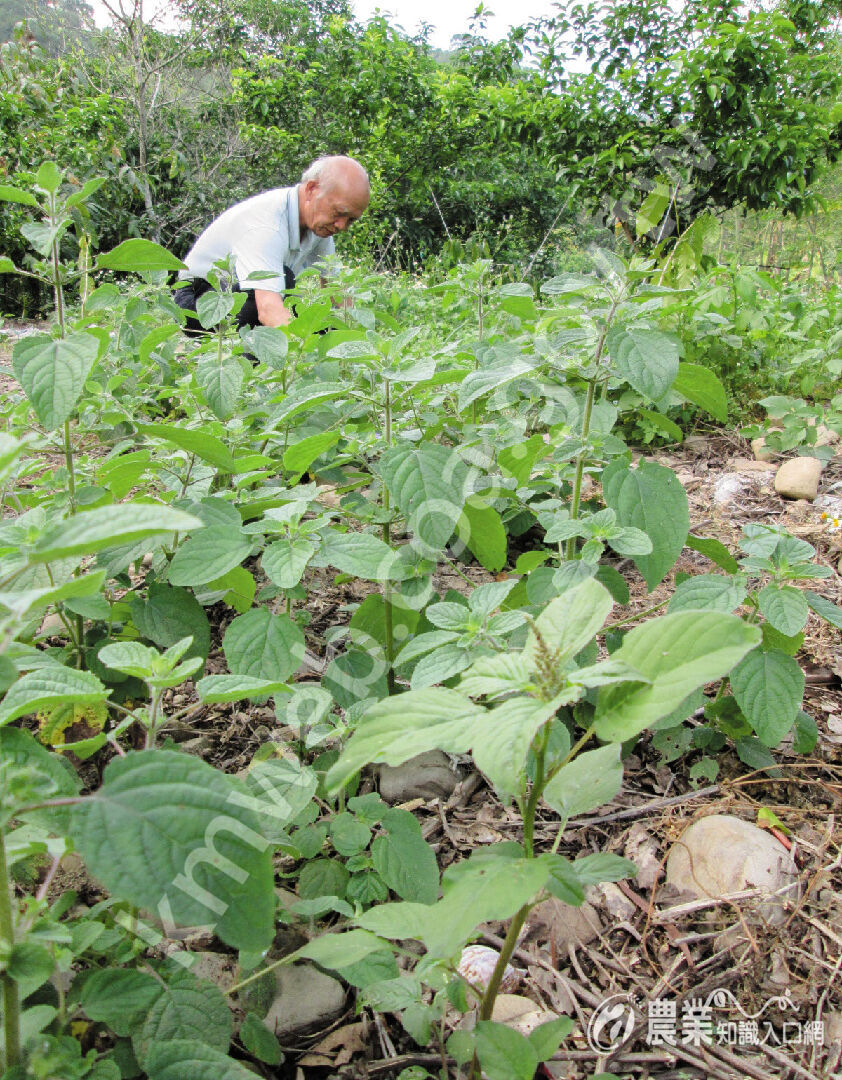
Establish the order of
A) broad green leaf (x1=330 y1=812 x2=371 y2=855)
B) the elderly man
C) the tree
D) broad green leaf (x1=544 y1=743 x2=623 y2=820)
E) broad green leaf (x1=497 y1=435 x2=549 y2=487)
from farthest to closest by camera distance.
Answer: the tree
the elderly man
broad green leaf (x1=497 y1=435 x2=549 y2=487)
broad green leaf (x1=330 y1=812 x2=371 y2=855)
broad green leaf (x1=544 y1=743 x2=623 y2=820)

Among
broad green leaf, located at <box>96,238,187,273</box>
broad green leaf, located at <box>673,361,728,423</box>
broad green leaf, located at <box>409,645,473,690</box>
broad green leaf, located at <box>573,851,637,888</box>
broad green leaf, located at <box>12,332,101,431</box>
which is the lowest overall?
broad green leaf, located at <box>573,851,637,888</box>

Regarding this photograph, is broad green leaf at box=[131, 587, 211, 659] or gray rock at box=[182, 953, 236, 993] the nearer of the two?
gray rock at box=[182, 953, 236, 993]

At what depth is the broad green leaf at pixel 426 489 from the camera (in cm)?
121

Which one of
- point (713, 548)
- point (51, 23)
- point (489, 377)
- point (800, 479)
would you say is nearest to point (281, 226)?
point (800, 479)

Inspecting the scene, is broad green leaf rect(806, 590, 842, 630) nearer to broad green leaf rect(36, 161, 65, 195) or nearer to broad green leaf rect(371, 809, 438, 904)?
broad green leaf rect(371, 809, 438, 904)

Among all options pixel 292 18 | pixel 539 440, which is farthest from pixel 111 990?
pixel 292 18

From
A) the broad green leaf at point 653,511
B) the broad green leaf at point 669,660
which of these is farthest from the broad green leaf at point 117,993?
the broad green leaf at point 653,511

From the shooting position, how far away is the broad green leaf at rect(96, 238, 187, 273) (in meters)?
1.23

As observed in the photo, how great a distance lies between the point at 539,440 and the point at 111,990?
1.22 m

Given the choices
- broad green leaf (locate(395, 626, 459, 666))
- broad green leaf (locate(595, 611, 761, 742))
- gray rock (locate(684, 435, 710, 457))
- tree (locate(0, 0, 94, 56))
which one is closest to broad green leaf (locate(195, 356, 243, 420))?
broad green leaf (locate(395, 626, 459, 666))

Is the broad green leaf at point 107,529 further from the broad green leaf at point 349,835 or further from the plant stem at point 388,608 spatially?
the plant stem at point 388,608

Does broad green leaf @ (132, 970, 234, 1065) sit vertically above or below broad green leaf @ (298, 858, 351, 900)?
above

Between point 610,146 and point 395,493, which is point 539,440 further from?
point 610,146

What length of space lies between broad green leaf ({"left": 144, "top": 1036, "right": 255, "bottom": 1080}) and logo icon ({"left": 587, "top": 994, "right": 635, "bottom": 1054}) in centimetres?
52
